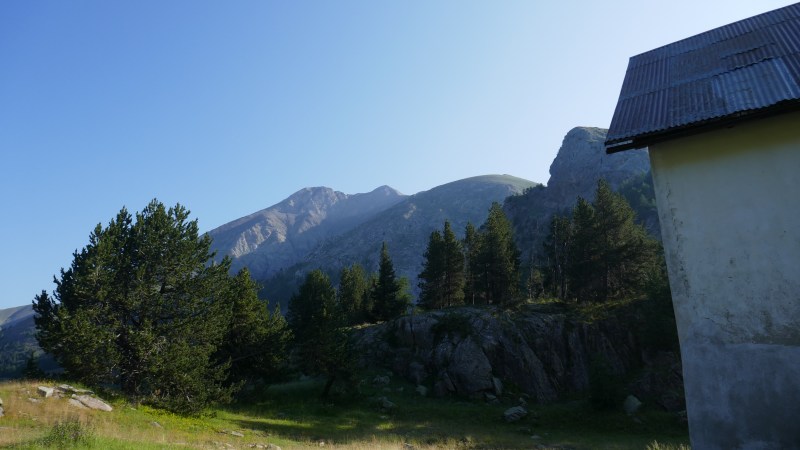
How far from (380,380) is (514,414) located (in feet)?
42.9

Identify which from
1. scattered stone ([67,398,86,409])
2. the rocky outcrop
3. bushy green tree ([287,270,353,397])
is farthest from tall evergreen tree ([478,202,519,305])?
scattered stone ([67,398,86,409])

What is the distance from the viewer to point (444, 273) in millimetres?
57938

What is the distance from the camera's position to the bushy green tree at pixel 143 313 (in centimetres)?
2517

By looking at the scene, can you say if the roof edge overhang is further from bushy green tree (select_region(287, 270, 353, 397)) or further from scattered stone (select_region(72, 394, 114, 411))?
bushy green tree (select_region(287, 270, 353, 397))

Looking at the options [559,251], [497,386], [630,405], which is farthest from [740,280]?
[559,251]

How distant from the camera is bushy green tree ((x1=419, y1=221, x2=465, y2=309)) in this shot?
57.1m

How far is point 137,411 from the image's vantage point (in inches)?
947

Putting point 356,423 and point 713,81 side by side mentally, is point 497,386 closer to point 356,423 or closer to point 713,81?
point 356,423

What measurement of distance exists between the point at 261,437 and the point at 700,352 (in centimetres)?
2148

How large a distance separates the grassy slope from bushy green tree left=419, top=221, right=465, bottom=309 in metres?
19.1

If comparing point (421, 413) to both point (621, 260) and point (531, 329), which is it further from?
point (621, 260)

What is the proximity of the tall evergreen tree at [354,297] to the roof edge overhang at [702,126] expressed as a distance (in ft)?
185

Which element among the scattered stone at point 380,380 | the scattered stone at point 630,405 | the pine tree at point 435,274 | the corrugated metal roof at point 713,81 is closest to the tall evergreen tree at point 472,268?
the pine tree at point 435,274

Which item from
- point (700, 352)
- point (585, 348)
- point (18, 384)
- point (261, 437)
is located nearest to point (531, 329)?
point (585, 348)
